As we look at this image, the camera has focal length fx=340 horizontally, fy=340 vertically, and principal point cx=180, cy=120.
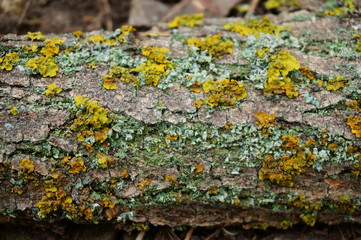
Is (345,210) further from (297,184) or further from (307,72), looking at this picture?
(307,72)

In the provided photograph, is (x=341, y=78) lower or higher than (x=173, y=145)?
higher

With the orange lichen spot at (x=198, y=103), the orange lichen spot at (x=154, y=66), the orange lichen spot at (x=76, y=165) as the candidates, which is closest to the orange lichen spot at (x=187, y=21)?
the orange lichen spot at (x=154, y=66)

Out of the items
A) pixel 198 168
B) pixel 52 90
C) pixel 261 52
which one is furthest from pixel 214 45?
pixel 52 90

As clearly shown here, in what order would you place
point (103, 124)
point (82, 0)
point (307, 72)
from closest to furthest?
point (103, 124)
point (307, 72)
point (82, 0)

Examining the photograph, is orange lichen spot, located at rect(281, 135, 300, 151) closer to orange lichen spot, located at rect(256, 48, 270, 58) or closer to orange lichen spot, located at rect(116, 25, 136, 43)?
orange lichen spot, located at rect(256, 48, 270, 58)

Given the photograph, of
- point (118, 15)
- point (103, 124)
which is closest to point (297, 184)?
point (103, 124)

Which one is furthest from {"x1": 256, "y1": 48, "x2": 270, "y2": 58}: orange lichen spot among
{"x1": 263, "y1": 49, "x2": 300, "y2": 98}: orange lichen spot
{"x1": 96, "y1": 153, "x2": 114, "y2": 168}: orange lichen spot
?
{"x1": 96, "y1": 153, "x2": 114, "y2": 168}: orange lichen spot

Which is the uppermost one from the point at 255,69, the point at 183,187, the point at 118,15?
the point at 118,15
